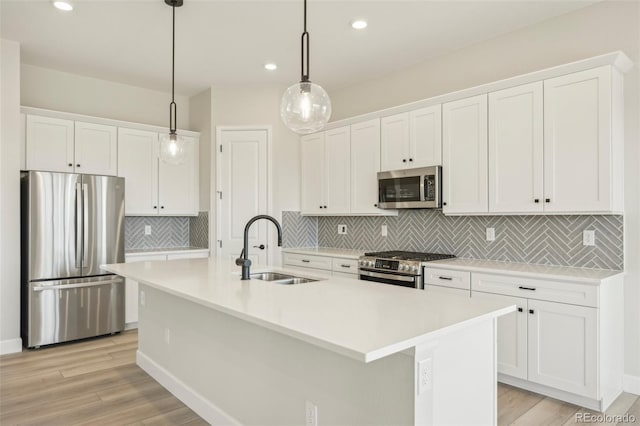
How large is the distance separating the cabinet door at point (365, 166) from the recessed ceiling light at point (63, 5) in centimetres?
276

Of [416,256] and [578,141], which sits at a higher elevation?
[578,141]

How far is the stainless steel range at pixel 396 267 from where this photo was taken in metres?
3.62

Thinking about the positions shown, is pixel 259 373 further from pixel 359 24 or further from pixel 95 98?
pixel 95 98

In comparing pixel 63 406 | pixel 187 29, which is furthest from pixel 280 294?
pixel 187 29

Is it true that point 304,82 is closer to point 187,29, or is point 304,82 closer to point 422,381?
point 422,381

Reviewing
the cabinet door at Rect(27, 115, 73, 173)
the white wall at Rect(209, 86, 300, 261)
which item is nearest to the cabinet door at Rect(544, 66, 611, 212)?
the white wall at Rect(209, 86, 300, 261)

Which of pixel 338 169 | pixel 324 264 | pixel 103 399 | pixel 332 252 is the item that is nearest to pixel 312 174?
pixel 338 169

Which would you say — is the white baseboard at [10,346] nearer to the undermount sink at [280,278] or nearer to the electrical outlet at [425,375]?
the undermount sink at [280,278]

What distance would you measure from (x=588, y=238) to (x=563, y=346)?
2.87 feet

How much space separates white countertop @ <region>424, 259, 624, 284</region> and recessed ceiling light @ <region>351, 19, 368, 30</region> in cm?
208

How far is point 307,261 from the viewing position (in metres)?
4.80

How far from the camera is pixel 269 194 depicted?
5.16 metres

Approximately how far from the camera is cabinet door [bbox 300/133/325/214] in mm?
5062

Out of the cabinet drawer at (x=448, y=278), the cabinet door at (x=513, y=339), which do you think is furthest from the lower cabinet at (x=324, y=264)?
the cabinet door at (x=513, y=339)
